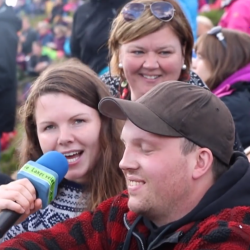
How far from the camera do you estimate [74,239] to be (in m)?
2.22

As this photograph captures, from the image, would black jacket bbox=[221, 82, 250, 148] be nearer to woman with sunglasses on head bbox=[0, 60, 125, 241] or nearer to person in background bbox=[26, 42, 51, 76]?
woman with sunglasses on head bbox=[0, 60, 125, 241]

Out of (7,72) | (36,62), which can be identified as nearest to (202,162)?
(7,72)

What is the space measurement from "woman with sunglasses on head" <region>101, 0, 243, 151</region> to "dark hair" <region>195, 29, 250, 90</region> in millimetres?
1065

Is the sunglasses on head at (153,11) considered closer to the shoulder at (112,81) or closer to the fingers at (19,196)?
the shoulder at (112,81)

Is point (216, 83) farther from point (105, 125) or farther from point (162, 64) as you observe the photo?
point (105, 125)

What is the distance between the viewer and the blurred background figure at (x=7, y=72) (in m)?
Result: 5.39

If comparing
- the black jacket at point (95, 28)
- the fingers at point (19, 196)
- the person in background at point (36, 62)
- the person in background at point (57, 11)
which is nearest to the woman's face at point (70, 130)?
the fingers at point (19, 196)

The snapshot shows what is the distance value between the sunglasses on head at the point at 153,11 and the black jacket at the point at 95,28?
1.45m

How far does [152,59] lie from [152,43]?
4.0 inches

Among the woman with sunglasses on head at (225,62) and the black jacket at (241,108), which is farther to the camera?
the woman with sunglasses on head at (225,62)

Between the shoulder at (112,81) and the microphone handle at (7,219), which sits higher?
the microphone handle at (7,219)

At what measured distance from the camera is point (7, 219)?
76.7 inches

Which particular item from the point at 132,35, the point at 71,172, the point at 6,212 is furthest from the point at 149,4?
the point at 6,212

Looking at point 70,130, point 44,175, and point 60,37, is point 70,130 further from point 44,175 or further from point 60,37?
point 60,37
